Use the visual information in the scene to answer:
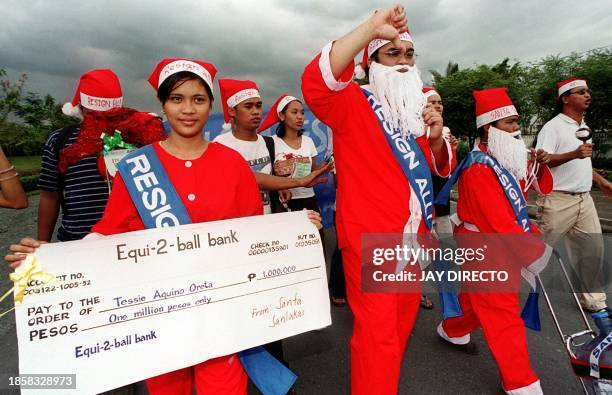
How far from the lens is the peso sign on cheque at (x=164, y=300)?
1346mm

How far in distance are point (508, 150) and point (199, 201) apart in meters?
2.23

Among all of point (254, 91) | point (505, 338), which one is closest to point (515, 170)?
point (505, 338)

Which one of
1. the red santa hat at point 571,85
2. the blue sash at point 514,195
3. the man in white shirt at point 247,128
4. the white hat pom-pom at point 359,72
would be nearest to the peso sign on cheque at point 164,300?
the white hat pom-pom at point 359,72

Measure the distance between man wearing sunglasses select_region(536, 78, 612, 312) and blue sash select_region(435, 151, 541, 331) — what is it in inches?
66.5

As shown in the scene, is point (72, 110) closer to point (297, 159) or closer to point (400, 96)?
point (297, 159)

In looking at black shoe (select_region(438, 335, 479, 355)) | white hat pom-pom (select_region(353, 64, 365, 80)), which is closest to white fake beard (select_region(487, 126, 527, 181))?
white hat pom-pom (select_region(353, 64, 365, 80))

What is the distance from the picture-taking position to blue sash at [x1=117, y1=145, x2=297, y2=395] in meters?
1.62

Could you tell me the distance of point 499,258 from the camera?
95.8 inches

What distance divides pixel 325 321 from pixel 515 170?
6.22 feet

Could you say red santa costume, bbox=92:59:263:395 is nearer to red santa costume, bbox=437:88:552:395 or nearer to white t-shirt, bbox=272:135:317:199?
red santa costume, bbox=437:88:552:395

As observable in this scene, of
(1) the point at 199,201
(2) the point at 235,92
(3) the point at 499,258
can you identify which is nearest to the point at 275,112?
(2) the point at 235,92

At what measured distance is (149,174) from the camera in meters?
1.65

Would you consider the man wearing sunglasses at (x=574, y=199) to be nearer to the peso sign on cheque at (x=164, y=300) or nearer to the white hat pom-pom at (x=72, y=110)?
→ the peso sign on cheque at (x=164, y=300)

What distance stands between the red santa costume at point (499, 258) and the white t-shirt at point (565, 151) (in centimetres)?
166
